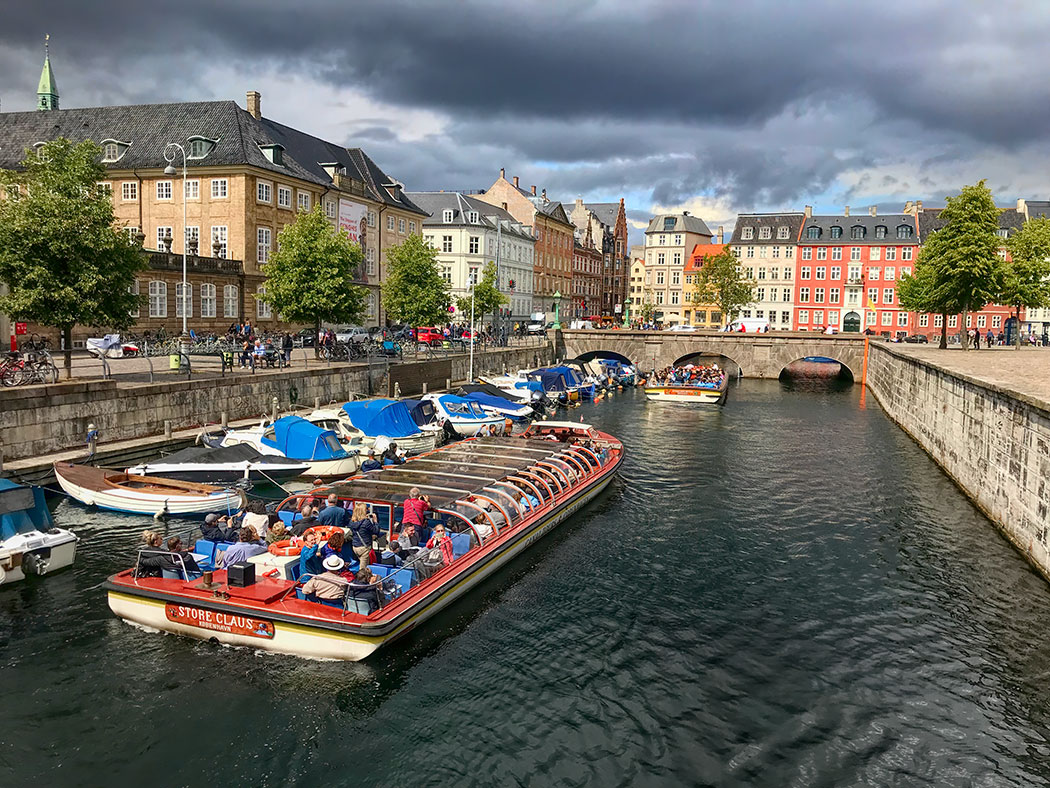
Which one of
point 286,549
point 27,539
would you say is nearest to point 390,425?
point 27,539

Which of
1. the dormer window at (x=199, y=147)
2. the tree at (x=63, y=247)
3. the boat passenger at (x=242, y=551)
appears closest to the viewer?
the boat passenger at (x=242, y=551)

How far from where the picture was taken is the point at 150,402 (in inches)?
1356

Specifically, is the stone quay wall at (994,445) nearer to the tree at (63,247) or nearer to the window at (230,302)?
the tree at (63,247)

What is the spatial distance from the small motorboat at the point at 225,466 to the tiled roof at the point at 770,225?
350 feet

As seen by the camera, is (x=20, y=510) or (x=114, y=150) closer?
(x=20, y=510)

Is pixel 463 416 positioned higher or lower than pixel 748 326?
lower

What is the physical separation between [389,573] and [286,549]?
2.38 meters

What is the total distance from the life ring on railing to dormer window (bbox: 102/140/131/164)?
55595mm

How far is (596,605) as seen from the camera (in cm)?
2006

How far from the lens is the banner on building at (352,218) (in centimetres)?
7212

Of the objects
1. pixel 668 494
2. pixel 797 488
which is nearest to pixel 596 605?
pixel 668 494

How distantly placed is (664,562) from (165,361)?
111 ft

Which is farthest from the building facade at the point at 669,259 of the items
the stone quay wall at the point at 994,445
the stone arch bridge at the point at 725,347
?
the stone quay wall at the point at 994,445

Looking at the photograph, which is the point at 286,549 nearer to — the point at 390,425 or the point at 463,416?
the point at 390,425
